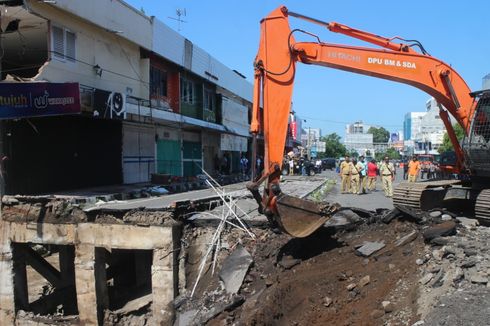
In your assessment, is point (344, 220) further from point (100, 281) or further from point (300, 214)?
point (100, 281)

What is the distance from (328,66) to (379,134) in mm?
169245

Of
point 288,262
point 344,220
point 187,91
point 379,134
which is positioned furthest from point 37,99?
point 379,134

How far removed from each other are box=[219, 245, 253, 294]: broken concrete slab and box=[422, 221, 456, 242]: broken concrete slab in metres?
3.26

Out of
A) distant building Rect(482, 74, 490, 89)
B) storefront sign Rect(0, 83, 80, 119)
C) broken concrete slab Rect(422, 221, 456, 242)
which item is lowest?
broken concrete slab Rect(422, 221, 456, 242)

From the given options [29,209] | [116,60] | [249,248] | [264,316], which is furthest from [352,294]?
[116,60]

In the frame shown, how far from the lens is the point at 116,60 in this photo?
20.7 metres

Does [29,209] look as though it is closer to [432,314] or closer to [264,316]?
[264,316]

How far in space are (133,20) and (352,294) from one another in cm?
1725

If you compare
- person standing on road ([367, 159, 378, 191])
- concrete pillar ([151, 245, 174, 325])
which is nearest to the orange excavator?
concrete pillar ([151, 245, 174, 325])

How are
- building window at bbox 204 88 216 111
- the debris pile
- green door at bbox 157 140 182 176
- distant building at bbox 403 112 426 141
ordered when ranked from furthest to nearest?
distant building at bbox 403 112 426 141 → building window at bbox 204 88 216 111 → green door at bbox 157 140 182 176 → the debris pile

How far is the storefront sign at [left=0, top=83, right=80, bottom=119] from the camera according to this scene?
1376cm

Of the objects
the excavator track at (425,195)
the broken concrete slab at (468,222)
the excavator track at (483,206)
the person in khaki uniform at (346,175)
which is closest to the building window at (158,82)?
the person in khaki uniform at (346,175)

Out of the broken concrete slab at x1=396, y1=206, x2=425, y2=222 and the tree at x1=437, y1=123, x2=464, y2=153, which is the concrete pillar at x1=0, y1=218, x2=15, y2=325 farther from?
the tree at x1=437, y1=123, x2=464, y2=153

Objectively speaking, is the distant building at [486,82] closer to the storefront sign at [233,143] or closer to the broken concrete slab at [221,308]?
the storefront sign at [233,143]
